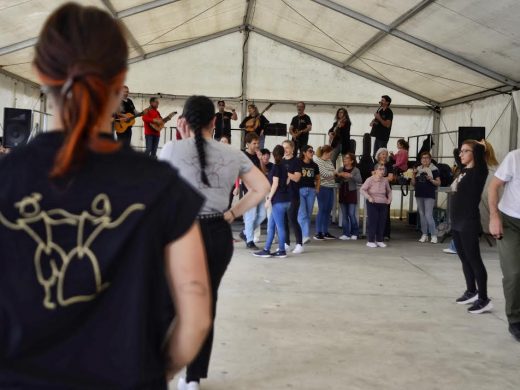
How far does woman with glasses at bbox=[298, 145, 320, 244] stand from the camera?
866 centimetres

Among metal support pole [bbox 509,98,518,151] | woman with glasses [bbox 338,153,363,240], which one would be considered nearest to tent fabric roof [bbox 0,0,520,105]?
→ metal support pole [bbox 509,98,518,151]

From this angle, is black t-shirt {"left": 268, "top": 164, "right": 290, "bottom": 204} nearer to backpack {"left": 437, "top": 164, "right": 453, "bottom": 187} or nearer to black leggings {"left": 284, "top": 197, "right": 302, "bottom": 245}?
black leggings {"left": 284, "top": 197, "right": 302, "bottom": 245}

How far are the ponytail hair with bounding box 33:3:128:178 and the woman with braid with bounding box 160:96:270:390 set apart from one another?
62.5 inches

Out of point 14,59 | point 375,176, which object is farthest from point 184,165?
point 14,59

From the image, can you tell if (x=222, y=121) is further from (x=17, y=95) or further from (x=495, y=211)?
(x=495, y=211)

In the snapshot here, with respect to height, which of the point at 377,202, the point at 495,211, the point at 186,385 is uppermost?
the point at 495,211

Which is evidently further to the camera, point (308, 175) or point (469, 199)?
point (308, 175)

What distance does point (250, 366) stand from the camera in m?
3.42

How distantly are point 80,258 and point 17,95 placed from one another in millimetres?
12114

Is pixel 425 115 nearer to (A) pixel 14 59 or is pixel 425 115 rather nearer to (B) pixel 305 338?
(A) pixel 14 59

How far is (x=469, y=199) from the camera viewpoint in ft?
15.4

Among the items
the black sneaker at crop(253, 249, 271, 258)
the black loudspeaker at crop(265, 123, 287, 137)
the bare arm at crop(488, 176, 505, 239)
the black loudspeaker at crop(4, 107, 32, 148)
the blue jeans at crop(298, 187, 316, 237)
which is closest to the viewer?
the bare arm at crop(488, 176, 505, 239)

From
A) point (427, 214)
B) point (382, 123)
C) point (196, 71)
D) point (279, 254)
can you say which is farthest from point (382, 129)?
point (196, 71)

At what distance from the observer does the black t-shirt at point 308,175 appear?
8672mm
